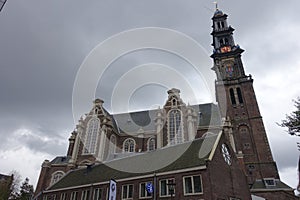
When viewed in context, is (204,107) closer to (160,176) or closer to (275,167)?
(275,167)

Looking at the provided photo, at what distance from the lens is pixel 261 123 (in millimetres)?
37594

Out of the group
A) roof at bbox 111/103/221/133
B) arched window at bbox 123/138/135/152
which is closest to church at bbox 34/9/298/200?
arched window at bbox 123/138/135/152

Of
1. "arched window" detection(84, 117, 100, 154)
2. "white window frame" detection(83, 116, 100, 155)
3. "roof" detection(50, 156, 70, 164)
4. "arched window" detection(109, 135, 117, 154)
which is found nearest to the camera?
"white window frame" detection(83, 116, 100, 155)

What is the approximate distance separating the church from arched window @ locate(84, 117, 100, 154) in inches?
7.1

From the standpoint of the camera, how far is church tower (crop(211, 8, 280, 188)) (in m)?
33.4

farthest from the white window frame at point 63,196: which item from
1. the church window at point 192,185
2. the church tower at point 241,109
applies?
the church tower at point 241,109

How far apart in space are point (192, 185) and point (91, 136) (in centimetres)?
2462

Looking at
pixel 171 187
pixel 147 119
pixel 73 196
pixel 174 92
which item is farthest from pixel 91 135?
pixel 171 187

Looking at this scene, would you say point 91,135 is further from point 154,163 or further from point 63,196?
point 154,163

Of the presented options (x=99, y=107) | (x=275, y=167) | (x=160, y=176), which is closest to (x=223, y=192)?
(x=160, y=176)

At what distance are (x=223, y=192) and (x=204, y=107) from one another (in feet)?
84.3

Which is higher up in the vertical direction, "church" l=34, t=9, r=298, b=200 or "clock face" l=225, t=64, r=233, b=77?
"clock face" l=225, t=64, r=233, b=77

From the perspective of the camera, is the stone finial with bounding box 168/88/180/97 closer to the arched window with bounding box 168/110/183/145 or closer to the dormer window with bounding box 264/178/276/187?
the arched window with bounding box 168/110/183/145

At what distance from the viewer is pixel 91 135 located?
3919cm
